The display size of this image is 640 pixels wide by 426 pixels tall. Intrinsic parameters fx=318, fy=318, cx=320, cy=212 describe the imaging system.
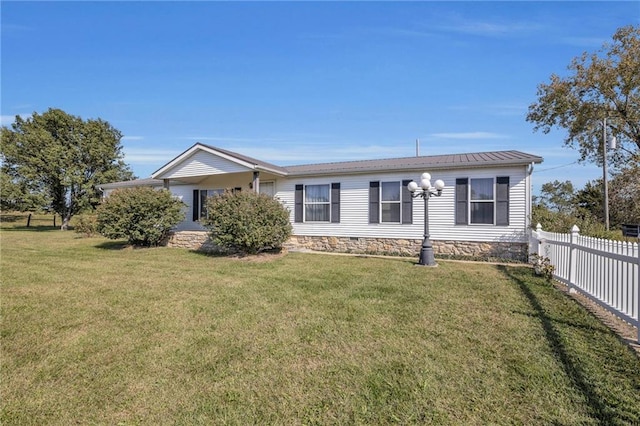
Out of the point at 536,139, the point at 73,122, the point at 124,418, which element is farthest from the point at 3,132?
the point at 536,139

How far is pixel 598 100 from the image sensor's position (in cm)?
1788

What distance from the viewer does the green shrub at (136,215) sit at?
38.8 ft

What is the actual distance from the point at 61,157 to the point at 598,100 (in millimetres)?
35326

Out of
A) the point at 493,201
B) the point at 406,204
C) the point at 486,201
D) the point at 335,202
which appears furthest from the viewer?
the point at 335,202

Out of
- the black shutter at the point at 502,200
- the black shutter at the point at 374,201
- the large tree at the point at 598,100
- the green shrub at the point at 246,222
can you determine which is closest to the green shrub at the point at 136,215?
the green shrub at the point at 246,222

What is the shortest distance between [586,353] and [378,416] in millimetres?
2470

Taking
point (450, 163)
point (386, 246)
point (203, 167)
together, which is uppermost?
point (203, 167)

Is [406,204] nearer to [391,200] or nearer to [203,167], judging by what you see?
[391,200]

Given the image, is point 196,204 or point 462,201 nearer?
point 462,201

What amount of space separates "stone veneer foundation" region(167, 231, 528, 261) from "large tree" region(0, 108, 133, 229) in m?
16.4

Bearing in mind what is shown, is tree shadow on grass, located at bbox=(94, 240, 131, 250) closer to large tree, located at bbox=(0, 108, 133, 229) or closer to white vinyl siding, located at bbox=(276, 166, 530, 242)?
white vinyl siding, located at bbox=(276, 166, 530, 242)

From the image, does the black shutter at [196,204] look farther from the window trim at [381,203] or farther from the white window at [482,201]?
the white window at [482,201]

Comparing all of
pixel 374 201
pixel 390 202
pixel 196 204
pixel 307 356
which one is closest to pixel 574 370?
pixel 307 356

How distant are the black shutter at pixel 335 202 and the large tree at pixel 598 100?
51.0ft
